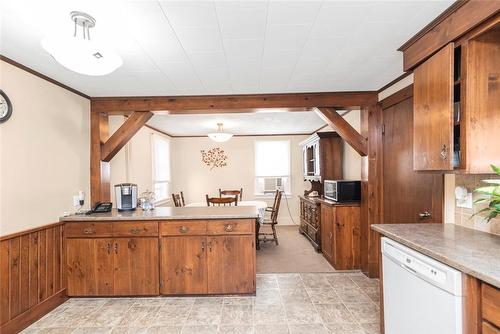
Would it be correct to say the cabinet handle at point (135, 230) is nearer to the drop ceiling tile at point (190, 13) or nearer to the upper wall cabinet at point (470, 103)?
the drop ceiling tile at point (190, 13)

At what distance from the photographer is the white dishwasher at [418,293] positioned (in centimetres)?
124

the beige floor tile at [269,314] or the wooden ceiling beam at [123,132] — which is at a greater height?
the wooden ceiling beam at [123,132]

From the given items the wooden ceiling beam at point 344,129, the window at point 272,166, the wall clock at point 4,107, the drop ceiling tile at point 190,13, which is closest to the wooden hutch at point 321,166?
the wooden ceiling beam at point 344,129

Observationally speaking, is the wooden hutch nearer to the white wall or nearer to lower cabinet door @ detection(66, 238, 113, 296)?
lower cabinet door @ detection(66, 238, 113, 296)

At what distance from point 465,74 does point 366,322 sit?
82.3 inches

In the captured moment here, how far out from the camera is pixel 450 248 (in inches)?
56.5

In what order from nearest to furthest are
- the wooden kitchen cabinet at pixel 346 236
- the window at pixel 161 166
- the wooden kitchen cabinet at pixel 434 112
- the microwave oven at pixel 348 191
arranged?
1. the wooden kitchen cabinet at pixel 434 112
2. the wooden kitchen cabinet at pixel 346 236
3. the microwave oven at pixel 348 191
4. the window at pixel 161 166

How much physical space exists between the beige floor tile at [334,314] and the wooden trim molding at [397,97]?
87.2 inches

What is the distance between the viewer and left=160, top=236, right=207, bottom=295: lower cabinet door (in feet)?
9.17

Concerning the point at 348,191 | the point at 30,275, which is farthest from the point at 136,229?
the point at 348,191

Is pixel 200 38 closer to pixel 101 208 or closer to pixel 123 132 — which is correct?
pixel 123 132

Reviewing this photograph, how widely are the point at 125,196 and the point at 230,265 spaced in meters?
1.53

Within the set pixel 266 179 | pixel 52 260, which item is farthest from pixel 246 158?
pixel 52 260

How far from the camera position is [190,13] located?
163cm
